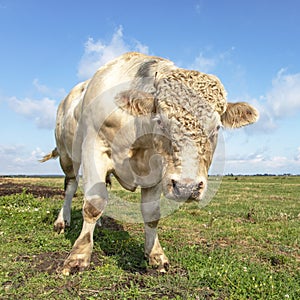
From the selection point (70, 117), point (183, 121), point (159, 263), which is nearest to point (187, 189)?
point (183, 121)

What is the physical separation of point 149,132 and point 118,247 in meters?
2.31

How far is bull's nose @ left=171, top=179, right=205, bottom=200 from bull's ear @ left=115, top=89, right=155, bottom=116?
43.6 inches

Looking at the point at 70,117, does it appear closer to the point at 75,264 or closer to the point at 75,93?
the point at 75,93

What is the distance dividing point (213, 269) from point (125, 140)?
2097 mm

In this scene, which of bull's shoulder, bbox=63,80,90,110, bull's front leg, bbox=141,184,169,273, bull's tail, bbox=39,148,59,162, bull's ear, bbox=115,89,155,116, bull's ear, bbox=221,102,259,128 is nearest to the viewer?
bull's ear, bbox=115,89,155,116

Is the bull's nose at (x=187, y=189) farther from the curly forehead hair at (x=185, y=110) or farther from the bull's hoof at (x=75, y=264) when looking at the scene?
the bull's hoof at (x=75, y=264)

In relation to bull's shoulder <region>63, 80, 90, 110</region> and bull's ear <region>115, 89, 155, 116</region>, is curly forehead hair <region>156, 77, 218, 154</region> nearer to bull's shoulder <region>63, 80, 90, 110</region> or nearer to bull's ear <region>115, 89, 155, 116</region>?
bull's ear <region>115, 89, 155, 116</region>

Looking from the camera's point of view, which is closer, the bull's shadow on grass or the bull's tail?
the bull's shadow on grass

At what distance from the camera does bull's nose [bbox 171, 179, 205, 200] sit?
3632mm

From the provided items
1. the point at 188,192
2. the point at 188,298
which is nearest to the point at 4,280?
the point at 188,298

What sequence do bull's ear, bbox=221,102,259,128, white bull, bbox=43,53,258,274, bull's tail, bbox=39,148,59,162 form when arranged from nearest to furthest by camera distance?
1. white bull, bbox=43,53,258,274
2. bull's ear, bbox=221,102,259,128
3. bull's tail, bbox=39,148,59,162

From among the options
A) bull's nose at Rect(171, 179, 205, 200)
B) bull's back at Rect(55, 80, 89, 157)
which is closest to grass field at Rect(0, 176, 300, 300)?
bull's nose at Rect(171, 179, 205, 200)

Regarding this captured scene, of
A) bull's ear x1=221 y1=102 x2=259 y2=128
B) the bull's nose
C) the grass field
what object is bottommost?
the grass field

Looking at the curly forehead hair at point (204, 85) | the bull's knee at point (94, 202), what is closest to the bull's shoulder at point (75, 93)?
the bull's knee at point (94, 202)
